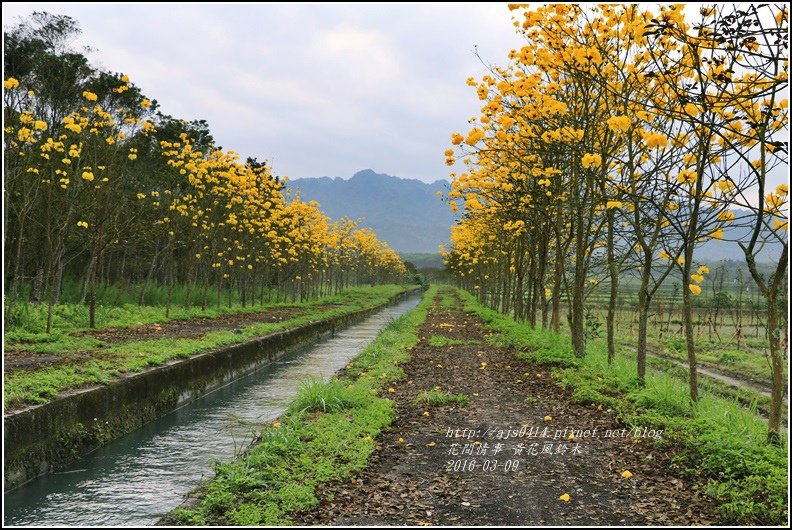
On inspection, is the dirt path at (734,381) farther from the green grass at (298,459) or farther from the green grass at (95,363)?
the green grass at (95,363)

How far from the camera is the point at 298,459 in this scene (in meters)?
6.18

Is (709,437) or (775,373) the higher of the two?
(775,373)

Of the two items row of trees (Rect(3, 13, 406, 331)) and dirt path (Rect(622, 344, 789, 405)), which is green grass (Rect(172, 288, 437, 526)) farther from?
dirt path (Rect(622, 344, 789, 405))

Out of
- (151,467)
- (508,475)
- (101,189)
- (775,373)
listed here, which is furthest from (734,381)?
(101,189)

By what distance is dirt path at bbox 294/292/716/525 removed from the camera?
15.9 feet

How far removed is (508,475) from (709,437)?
6.48 feet

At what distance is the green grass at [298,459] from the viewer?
16.4ft

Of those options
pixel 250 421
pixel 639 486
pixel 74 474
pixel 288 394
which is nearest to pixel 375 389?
pixel 250 421

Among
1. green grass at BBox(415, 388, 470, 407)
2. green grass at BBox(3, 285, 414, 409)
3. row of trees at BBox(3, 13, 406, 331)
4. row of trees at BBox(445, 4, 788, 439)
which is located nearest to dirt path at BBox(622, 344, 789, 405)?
row of trees at BBox(445, 4, 788, 439)

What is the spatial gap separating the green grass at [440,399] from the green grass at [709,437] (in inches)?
62.5

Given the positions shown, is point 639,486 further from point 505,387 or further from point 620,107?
point 620,107

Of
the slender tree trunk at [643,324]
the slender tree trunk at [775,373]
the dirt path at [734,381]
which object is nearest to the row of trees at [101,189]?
the slender tree trunk at [643,324]

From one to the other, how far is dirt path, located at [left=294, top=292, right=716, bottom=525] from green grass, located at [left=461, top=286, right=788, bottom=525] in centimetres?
20

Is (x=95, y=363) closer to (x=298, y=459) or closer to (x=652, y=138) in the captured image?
(x=298, y=459)
